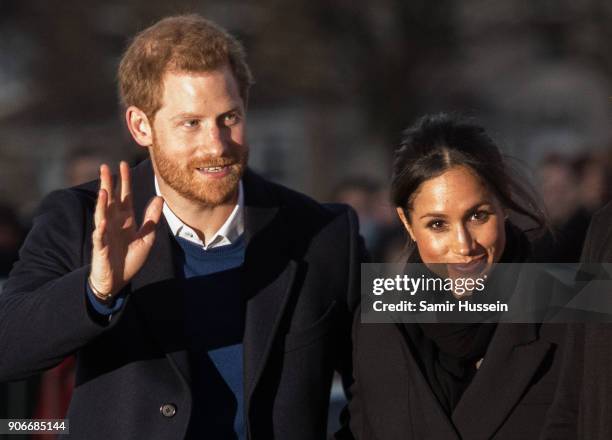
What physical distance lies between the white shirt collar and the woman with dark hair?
1.81 feet

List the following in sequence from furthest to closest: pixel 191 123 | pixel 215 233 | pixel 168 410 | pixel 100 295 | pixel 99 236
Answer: pixel 215 233
pixel 191 123
pixel 168 410
pixel 100 295
pixel 99 236

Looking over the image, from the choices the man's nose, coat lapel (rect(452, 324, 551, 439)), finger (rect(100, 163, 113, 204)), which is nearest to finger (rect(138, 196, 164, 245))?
finger (rect(100, 163, 113, 204))

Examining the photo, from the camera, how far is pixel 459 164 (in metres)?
3.96

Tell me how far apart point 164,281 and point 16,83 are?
112ft

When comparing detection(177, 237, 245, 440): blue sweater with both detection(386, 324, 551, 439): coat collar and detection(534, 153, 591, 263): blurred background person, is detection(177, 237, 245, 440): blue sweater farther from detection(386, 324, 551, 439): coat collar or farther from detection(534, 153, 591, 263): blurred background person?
detection(534, 153, 591, 263): blurred background person

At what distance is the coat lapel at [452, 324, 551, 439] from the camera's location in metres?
3.82

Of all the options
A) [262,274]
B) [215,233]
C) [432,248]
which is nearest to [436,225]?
[432,248]

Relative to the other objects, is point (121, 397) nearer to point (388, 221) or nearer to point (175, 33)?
point (175, 33)

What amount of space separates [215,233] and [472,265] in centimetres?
85

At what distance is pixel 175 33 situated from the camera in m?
4.27

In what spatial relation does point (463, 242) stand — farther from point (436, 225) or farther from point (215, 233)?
point (215, 233)

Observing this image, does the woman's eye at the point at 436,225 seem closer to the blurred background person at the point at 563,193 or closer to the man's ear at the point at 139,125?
the man's ear at the point at 139,125

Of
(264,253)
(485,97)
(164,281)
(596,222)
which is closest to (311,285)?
(264,253)

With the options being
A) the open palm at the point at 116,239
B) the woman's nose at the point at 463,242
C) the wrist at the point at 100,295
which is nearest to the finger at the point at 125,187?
the open palm at the point at 116,239
